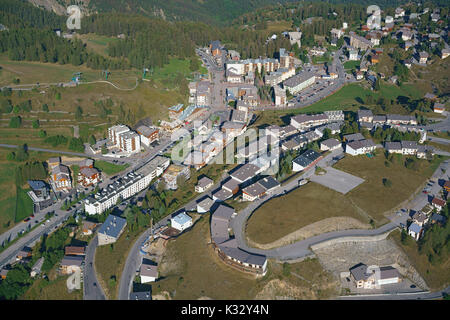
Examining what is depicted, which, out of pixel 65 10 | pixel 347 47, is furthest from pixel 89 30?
pixel 347 47

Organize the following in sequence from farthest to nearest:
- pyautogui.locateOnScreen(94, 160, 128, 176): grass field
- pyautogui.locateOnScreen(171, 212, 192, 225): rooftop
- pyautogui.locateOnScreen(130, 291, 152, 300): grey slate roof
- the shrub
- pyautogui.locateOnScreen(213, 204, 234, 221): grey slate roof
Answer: the shrub < pyautogui.locateOnScreen(94, 160, 128, 176): grass field < pyautogui.locateOnScreen(171, 212, 192, 225): rooftop < pyautogui.locateOnScreen(213, 204, 234, 221): grey slate roof < pyautogui.locateOnScreen(130, 291, 152, 300): grey slate roof

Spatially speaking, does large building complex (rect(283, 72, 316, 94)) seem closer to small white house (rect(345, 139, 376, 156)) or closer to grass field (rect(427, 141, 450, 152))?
small white house (rect(345, 139, 376, 156))

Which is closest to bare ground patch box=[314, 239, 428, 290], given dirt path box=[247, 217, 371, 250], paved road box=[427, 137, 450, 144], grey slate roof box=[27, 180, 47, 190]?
dirt path box=[247, 217, 371, 250]

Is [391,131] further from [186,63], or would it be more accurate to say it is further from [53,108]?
[53,108]

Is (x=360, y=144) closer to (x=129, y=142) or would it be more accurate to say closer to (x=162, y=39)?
(x=129, y=142)

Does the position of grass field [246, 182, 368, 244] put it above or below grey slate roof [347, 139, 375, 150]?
below

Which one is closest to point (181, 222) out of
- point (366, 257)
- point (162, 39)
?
point (366, 257)

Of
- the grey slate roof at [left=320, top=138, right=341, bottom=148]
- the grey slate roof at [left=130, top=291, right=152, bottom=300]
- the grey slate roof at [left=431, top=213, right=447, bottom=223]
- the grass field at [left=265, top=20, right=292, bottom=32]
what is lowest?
the grey slate roof at [left=130, top=291, right=152, bottom=300]
